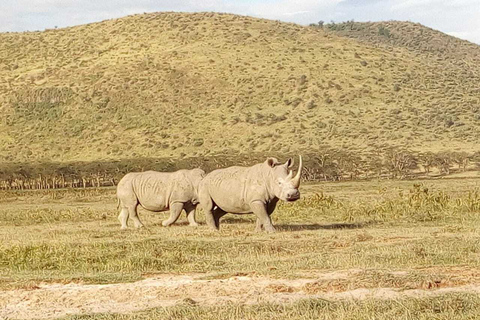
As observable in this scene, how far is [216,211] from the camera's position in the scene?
2050 centimetres

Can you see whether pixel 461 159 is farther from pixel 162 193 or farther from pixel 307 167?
pixel 162 193

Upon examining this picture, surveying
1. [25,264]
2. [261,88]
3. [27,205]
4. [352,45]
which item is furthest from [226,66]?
[25,264]

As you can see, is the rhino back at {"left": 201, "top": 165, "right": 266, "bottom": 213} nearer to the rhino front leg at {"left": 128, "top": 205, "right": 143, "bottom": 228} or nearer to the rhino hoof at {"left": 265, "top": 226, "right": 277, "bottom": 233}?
the rhino hoof at {"left": 265, "top": 226, "right": 277, "bottom": 233}

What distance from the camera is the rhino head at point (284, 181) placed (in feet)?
61.0

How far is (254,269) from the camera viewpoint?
12984 millimetres

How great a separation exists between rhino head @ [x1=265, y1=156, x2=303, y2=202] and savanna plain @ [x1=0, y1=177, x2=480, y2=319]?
0.81m

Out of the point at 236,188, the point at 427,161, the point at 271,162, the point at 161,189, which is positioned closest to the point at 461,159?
the point at 427,161

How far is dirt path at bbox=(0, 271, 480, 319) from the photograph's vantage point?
10.4m

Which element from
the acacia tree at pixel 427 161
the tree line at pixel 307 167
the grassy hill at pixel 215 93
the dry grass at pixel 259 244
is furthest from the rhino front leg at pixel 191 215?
the grassy hill at pixel 215 93

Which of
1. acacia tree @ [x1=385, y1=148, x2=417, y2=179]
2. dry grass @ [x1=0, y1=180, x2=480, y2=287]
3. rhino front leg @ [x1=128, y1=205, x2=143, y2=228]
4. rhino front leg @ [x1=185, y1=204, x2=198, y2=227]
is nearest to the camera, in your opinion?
dry grass @ [x1=0, y1=180, x2=480, y2=287]

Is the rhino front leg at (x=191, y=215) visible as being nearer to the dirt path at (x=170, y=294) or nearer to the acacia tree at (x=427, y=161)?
the dirt path at (x=170, y=294)

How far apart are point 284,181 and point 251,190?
0.92 meters

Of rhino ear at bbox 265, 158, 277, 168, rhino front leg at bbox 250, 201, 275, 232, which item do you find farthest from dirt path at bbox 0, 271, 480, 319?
rhino ear at bbox 265, 158, 277, 168

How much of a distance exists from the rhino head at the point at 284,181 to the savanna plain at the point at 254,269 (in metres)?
0.81
